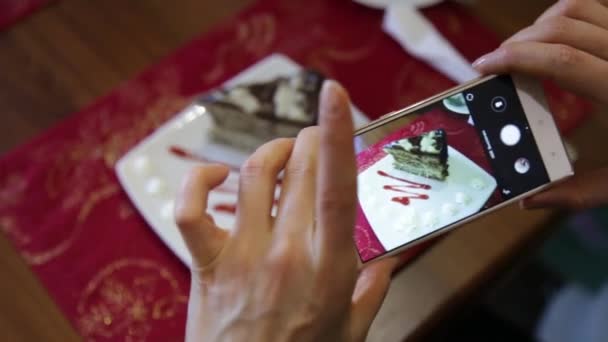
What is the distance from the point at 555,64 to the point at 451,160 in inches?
4.5

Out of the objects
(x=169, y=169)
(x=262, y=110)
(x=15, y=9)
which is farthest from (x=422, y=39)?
(x=15, y=9)

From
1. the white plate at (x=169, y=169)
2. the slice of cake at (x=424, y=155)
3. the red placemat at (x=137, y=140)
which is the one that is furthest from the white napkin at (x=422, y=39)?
the slice of cake at (x=424, y=155)

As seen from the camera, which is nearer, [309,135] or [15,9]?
[309,135]

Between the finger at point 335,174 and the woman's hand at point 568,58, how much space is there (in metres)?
0.20

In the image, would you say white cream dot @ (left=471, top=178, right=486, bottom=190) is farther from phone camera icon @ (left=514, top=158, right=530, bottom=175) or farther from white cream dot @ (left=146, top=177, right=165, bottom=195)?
white cream dot @ (left=146, top=177, right=165, bottom=195)

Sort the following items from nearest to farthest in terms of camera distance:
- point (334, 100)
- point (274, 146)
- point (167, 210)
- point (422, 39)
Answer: point (334, 100) < point (274, 146) < point (167, 210) < point (422, 39)

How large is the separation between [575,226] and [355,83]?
1.71 ft

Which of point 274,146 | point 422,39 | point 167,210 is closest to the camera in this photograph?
point 274,146

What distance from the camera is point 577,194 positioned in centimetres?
55

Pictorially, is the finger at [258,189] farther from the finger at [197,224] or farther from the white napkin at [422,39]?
the white napkin at [422,39]

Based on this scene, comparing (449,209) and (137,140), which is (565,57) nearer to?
(449,209)

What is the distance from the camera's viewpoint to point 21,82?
2.37ft

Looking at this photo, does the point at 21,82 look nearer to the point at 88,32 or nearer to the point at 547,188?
the point at 88,32

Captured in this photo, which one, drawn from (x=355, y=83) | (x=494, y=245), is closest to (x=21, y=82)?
(x=355, y=83)
